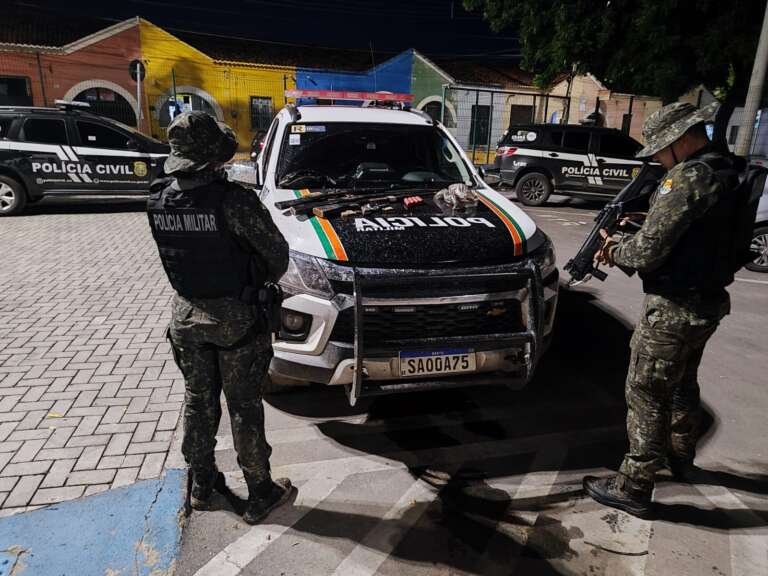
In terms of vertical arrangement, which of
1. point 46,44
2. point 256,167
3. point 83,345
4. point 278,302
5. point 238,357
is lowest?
point 83,345

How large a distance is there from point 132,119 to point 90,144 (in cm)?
1336

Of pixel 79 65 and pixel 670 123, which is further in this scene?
pixel 79 65

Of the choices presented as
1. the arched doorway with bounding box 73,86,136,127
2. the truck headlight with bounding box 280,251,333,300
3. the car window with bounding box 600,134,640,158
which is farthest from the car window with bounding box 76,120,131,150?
the arched doorway with bounding box 73,86,136,127


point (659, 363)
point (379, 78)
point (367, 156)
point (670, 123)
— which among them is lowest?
point (659, 363)

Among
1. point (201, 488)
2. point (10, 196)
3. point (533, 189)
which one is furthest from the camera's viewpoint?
point (533, 189)

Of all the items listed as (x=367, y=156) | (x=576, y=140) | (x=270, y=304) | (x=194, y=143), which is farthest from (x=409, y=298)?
(x=576, y=140)

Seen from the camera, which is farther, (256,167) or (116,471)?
(256,167)

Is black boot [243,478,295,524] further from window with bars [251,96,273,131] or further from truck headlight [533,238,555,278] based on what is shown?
window with bars [251,96,273,131]

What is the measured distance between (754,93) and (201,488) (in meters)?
9.89

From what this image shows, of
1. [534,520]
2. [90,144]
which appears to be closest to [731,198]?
[534,520]

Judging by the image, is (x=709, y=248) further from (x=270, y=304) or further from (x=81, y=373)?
(x=81, y=373)

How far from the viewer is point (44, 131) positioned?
9.43 metres

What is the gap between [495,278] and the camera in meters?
2.97

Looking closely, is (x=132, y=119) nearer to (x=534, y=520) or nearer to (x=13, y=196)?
(x=13, y=196)
